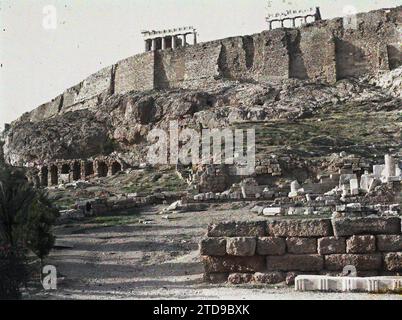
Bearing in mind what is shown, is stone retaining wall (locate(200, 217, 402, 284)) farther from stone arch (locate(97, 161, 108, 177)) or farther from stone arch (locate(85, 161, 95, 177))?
stone arch (locate(85, 161, 95, 177))

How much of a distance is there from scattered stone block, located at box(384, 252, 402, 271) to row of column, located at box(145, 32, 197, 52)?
46145mm

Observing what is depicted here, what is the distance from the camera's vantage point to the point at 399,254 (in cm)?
832

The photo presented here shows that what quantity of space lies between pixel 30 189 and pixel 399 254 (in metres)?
5.78

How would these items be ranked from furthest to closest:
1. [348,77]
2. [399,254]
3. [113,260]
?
[348,77], [113,260], [399,254]

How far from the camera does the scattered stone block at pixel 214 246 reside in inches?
344

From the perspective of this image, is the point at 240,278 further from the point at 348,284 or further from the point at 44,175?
the point at 44,175

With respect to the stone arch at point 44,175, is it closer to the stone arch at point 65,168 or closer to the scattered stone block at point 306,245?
the stone arch at point 65,168

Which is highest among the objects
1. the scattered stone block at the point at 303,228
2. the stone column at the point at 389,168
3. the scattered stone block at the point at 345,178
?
the stone column at the point at 389,168

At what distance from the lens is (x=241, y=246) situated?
28.4 ft

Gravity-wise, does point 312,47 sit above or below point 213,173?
above

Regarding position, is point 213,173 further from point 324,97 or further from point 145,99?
point 145,99

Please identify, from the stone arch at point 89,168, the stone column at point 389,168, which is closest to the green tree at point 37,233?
the stone column at point 389,168
